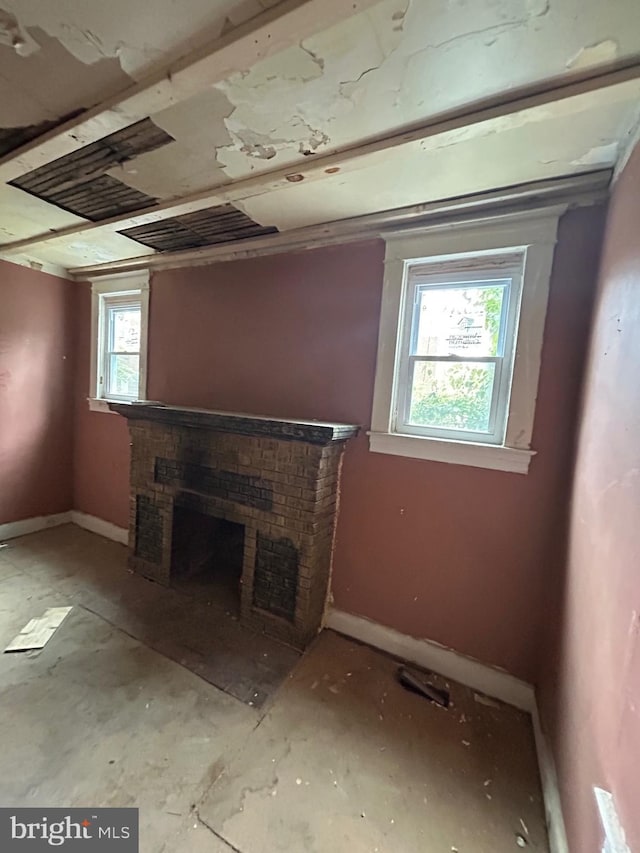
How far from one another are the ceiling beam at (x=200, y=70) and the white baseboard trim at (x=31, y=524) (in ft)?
10.3

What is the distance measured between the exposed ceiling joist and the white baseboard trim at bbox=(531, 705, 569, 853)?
7.83ft

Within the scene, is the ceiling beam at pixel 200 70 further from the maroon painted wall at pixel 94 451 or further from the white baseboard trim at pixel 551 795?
the white baseboard trim at pixel 551 795

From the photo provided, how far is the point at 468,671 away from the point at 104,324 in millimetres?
4116

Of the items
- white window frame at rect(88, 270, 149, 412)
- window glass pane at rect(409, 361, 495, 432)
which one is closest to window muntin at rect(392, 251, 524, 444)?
window glass pane at rect(409, 361, 495, 432)

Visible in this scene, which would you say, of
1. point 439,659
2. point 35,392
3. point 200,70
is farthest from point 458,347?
point 35,392

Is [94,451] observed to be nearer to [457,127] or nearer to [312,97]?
[312,97]

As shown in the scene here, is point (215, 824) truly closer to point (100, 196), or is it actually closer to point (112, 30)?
point (112, 30)

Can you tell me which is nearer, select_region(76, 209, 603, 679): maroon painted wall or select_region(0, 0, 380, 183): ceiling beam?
select_region(0, 0, 380, 183): ceiling beam

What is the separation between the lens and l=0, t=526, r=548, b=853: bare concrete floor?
1.24 metres

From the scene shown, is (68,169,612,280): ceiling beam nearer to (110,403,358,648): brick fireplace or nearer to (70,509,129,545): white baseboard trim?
(110,403,358,648): brick fireplace

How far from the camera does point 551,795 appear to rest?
1314mm

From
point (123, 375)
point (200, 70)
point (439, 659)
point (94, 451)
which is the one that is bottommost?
point (439, 659)

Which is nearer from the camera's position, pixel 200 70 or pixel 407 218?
pixel 200 70

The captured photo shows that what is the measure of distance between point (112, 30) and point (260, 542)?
2.29 metres
